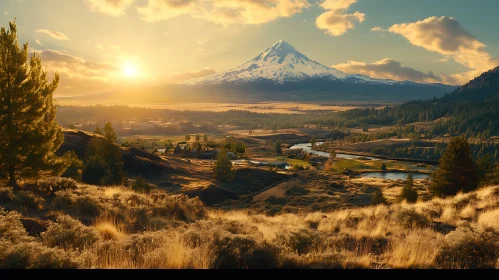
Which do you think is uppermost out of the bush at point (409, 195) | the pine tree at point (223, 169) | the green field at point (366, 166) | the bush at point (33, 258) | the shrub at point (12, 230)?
the bush at point (33, 258)

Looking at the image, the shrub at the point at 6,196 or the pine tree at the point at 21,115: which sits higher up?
the pine tree at the point at 21,115

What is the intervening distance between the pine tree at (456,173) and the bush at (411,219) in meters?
32.1

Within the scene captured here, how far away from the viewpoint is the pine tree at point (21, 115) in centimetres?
2117

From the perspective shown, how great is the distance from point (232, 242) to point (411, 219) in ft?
32.6

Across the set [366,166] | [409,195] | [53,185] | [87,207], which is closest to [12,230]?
[87,207]

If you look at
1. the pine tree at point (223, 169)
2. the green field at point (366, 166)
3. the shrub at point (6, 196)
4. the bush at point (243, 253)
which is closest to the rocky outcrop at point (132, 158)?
the pine tree at point (223, 169)

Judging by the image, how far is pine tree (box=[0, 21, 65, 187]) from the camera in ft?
69.5

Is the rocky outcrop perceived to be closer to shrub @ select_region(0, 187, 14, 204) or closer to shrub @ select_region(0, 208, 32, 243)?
shrub @ select_region(0, 187, 14, 204)

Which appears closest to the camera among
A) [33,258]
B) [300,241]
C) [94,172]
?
[33,258]

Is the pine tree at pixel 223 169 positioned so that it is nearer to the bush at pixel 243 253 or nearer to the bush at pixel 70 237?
the bush at pixel 70 237

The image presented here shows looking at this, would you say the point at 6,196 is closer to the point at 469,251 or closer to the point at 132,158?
the point at 469,251

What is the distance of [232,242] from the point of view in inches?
388

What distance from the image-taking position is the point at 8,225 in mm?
11336
